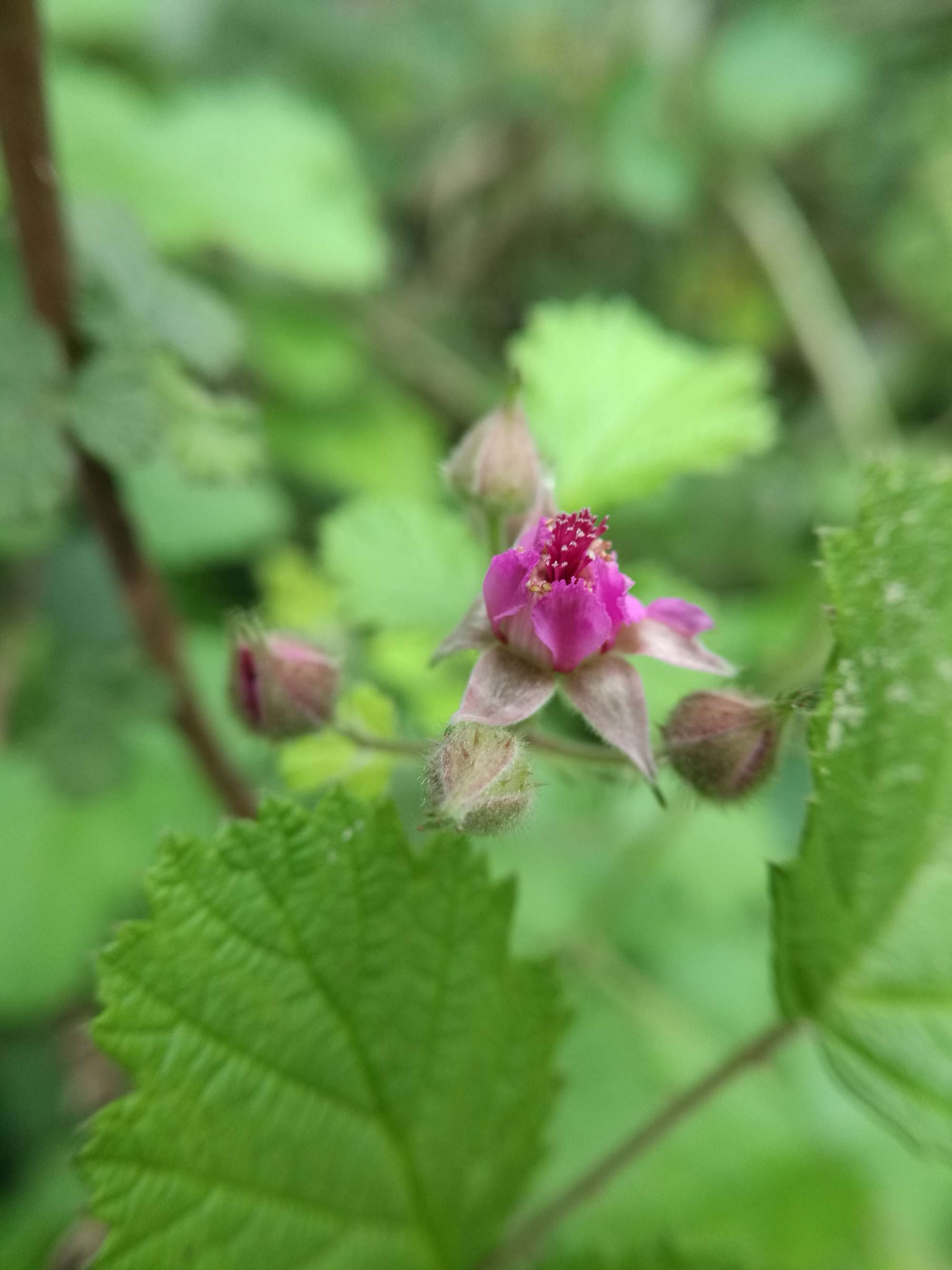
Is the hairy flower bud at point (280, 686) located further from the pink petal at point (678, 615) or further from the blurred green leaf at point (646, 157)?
the blurred green leaf at point (646, 157)

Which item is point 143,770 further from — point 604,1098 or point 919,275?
point 919,275

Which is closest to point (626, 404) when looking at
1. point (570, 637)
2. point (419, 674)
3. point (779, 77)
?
point (419, 674)

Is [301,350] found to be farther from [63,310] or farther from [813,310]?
[813,310]

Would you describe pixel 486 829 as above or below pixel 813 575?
below

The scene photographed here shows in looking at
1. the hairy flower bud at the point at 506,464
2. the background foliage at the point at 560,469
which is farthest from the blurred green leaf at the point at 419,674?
the hairy flower bud at the point at 506,464

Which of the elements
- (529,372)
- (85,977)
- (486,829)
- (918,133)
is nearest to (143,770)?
(85,977)

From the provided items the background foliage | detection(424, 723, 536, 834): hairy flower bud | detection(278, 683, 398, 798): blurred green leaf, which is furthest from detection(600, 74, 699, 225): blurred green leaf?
detection(424, 723, 536, 834): hairy flower bud

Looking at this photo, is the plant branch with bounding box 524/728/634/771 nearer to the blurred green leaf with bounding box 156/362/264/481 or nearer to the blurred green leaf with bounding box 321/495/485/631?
the blurred green leaf with bounding box 321/495/485/631
